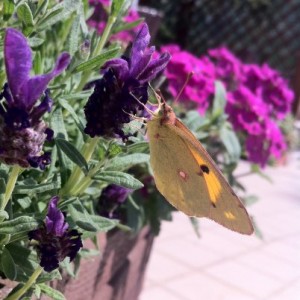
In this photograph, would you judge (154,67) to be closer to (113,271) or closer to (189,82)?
(113,271)

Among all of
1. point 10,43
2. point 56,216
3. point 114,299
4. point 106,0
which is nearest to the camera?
point 10,43

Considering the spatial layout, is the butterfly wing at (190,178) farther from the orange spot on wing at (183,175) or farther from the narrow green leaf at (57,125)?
the narrow green leaf at (57,125)

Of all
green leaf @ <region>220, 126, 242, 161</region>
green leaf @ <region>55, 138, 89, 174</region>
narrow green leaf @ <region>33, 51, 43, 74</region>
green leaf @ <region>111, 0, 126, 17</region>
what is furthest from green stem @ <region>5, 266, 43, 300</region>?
green leaf @ <region>220, 126, 242, 161</region>

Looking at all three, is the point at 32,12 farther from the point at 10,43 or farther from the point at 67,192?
the point at 10,43

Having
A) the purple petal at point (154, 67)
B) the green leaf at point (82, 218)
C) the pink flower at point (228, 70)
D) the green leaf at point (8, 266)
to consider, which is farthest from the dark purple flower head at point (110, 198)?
the pink flower at point (228, 70)

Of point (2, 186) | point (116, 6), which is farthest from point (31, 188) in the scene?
point (116, 6)

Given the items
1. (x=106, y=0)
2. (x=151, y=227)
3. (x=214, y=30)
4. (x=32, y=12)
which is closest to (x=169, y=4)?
(x=214, y=30)
